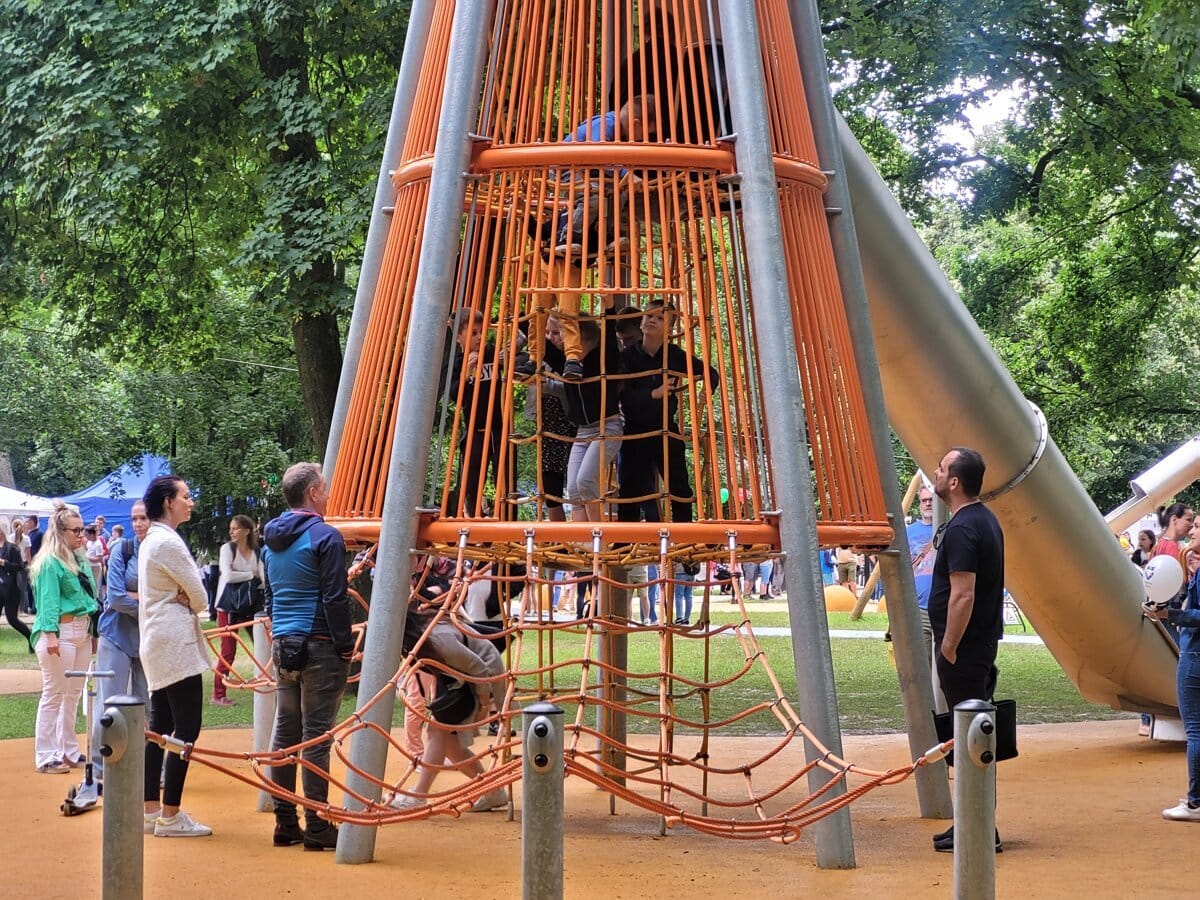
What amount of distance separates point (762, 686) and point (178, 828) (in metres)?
9.97

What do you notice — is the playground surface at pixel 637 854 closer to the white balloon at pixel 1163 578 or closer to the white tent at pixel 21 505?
the white balloon at pixel 1163 578

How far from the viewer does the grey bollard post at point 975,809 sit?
496cm

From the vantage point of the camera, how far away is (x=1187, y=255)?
742 inches

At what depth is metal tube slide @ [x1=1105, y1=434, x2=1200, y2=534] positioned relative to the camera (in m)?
12.1

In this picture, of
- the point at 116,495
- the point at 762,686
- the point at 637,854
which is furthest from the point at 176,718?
the point at 116,495

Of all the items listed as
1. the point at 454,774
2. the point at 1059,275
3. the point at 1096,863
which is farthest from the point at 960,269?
the point at 1096,863

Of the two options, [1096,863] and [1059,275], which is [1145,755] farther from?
[1059,275]

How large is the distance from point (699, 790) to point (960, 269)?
697 inches

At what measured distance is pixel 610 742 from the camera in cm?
652

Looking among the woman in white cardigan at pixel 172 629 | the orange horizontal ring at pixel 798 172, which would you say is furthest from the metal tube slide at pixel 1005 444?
the woman in white cardigan at pixel 172 629

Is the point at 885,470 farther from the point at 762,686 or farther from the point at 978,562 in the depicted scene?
the point at 762,686

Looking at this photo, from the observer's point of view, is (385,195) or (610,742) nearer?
(610,742)

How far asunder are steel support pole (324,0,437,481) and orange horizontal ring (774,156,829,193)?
234cm

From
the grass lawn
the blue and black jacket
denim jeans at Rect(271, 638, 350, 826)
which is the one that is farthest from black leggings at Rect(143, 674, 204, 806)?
the grass lawn
